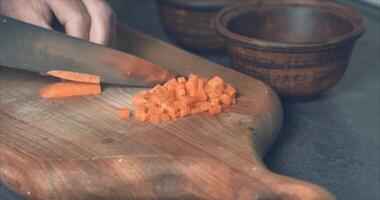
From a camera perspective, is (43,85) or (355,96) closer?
(43,85)

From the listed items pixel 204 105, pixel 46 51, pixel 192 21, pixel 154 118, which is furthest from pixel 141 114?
pixel 192 21

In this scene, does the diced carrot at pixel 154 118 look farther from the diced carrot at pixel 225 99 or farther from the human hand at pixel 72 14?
the human hand at pixel 72 14

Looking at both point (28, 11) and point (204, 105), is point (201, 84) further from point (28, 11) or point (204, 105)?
point (28, 11)

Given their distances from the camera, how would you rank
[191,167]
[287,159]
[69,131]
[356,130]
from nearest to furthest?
1. [191,167]
2. [69,131]
3. [287,159]
4. [356,130]

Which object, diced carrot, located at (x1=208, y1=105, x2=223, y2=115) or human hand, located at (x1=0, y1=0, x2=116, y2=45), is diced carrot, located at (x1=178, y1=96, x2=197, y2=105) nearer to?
diced carrot, located at (x1=208, y1=105, x2=223, y2=115)

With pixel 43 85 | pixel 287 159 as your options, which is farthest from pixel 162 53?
pixel 287 159

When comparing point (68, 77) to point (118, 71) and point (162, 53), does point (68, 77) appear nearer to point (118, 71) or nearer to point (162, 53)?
point (118, 71)

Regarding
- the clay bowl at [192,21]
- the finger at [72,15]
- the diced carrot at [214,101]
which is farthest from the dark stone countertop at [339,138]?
the finger at [72,15]
